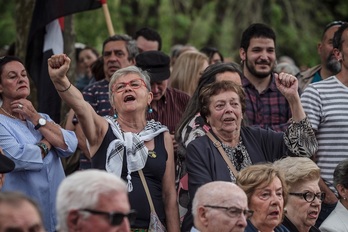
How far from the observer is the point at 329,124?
970 centimetres

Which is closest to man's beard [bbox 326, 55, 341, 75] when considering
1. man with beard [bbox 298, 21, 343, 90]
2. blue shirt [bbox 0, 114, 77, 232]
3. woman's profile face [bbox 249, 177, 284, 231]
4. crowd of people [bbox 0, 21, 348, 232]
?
man with beard [bbox 298, 21, 343, 90]

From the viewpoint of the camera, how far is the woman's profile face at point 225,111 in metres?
8.70

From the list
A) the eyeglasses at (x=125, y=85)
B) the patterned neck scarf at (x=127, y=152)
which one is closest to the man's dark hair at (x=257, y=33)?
the eyeglasses at (x=125, y=85)

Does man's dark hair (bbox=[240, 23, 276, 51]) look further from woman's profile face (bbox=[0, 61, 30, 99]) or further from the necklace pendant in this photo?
woman's profile face (bbox=[0, 61, 30, 99])

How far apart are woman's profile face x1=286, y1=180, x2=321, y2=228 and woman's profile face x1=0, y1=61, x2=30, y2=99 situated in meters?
2.36

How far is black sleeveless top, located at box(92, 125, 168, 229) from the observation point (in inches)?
327

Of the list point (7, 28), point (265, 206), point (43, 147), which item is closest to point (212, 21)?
point (7, 28)

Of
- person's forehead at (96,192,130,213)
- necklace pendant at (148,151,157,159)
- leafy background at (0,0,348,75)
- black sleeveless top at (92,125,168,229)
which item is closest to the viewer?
person's forehead at (96,192,130,213)

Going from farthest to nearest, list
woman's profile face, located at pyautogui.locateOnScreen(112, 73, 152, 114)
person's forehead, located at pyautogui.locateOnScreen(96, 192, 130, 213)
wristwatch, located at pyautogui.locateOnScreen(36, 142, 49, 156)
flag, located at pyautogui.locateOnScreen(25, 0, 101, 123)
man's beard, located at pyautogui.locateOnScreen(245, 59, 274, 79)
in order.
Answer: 1. flag, located at pyautogui.locateOnScreen(25, 0, 101, 123)
2. man's beard, located at pyautogui.locateOnScreen(245, 59, 274, 79)
3. wristwatch, located at pyautogui.locateOnScreen(36, 142, 49, 156)
4. woman's profile face, located at pyautogui.locateOnScreen(112, 73, 152, 114)
5. person's forehead, located at pyautogui.locateOnScreen(96, 192, 130, 213)

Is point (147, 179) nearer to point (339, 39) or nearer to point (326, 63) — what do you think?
point (339, 39)

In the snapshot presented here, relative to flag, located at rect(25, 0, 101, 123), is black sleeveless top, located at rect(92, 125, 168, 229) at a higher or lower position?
lower

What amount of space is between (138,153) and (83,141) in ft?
6.09

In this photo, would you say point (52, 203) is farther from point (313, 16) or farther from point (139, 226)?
point (313, 16)

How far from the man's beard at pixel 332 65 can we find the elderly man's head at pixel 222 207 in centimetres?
432
